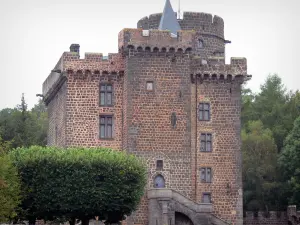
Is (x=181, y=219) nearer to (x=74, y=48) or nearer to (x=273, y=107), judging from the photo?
(x=74, y=48)

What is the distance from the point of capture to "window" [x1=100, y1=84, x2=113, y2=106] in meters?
78.1

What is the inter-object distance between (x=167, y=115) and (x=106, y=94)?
4.76m

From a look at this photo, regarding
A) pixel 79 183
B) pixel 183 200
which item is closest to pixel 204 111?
pixel 183 200

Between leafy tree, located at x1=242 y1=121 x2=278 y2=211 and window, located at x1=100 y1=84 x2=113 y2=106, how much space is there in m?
20.6

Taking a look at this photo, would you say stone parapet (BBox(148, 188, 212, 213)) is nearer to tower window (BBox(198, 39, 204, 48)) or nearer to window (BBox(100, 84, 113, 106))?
window (BBox(100, 84, 113, 106))

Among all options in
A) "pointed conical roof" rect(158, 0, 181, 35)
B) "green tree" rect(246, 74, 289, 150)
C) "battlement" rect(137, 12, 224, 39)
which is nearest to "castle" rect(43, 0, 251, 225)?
"pointed conical roof" rect(158, 0, 181, 35)

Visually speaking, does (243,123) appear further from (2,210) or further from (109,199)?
(2,210)

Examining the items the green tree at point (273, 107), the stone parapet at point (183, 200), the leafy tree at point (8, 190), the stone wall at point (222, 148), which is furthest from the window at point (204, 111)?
the green tree at point (273, 107)

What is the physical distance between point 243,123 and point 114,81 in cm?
2950

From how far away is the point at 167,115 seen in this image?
77.0 metres

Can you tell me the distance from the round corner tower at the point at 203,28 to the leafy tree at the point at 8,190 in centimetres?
2137

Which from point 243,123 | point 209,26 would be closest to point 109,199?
point 209,26

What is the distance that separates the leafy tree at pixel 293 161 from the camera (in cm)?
8956

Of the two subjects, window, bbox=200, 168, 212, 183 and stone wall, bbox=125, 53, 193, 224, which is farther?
window, bbox=200, 168, 212, 183
